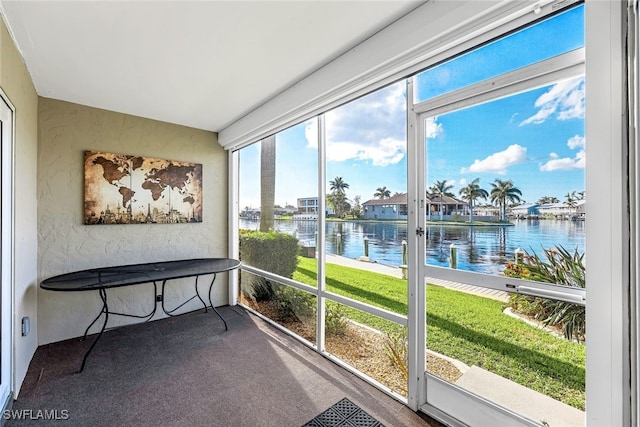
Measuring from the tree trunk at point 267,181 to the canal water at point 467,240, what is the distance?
Result: 3.63 feet

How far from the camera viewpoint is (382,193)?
89.6 inches

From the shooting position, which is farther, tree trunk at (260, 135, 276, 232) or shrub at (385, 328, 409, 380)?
tree trunk at (260, 135, 276, 232)

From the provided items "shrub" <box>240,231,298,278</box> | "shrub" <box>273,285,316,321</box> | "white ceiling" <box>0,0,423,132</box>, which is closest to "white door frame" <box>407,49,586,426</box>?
"white ceiling" <box>0,0,423,132</box>

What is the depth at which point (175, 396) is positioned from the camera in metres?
2.05

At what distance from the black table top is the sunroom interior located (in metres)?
0.21

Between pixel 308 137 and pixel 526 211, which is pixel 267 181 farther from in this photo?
pixel 526 211

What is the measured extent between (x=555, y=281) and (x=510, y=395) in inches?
28.2

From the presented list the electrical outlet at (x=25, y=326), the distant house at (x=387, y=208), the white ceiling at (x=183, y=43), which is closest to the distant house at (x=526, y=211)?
the distant house at (x=387, y=208)

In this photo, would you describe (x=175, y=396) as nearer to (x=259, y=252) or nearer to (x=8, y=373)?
(x=8, y=373)

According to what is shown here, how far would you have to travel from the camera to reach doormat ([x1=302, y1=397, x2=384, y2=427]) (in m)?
1.75

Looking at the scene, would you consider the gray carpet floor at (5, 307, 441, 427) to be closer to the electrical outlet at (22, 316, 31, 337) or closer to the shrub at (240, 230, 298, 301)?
the electrical outlet at (22, 316, 31, 337)

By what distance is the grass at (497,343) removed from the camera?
138 cm

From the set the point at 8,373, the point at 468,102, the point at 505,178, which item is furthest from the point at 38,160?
the point at 505,178

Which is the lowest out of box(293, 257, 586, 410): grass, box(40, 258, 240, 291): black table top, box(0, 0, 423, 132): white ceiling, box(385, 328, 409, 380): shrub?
box(385, 328, 409, 380): shrub
